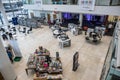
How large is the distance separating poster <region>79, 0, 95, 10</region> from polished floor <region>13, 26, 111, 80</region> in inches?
157

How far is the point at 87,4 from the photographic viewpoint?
12938mm

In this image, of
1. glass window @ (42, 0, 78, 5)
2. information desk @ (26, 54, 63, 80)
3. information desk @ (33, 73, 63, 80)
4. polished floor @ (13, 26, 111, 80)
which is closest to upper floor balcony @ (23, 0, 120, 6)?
glass window @ (42, 0, 78, 5)

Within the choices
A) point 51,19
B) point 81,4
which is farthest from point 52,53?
point 51,19

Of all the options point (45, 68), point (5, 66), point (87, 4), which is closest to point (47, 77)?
point (45, 68)

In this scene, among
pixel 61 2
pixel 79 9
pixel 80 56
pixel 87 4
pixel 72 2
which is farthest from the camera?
pixel 61 2

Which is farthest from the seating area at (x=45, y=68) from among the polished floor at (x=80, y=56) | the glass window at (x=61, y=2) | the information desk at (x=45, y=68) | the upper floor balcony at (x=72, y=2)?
the glass window at (x=61, y=2)

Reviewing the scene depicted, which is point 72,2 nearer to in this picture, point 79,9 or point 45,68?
point 79,9

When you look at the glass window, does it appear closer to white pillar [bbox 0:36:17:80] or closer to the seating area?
the seating area

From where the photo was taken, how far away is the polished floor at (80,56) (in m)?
6.95

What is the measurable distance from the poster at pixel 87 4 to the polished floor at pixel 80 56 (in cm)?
399

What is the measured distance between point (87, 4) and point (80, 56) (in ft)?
24.6

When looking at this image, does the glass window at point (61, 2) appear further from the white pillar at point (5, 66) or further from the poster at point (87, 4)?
the white pillar at point (5, 66)

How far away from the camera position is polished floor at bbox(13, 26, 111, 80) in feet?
22.8

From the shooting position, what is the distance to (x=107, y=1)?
12.1 metres
